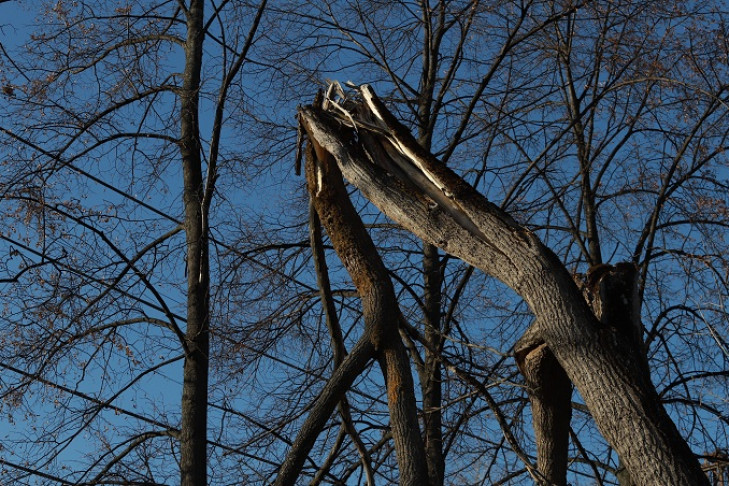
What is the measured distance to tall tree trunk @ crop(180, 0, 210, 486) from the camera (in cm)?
834

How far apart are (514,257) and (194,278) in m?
4.70

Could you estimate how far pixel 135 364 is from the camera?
8.76 metres

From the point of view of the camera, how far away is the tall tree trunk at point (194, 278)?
8336 mm

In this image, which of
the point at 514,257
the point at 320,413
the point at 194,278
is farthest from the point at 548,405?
the point at 194,278

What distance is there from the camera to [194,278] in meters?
8.87

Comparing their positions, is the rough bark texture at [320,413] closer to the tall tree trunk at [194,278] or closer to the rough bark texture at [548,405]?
the rough bark texture at [548,405]

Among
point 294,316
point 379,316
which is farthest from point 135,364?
point 379,316

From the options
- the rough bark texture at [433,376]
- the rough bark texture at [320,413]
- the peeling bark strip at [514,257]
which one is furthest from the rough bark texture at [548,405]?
the rough bark texture at [433,376]

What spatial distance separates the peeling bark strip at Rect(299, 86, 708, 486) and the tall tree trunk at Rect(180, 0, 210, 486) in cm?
316

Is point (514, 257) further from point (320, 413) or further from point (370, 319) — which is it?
point (320, 413)

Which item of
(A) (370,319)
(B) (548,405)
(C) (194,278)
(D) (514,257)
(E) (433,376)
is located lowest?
(B) (548,405)

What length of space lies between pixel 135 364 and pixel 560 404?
15.1ft

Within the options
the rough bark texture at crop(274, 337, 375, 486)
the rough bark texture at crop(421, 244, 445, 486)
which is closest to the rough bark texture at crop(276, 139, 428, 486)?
the rough bark texture at crop(274, 337, 375, 486)

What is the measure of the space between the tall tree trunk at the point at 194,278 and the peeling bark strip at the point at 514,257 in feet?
10.4
